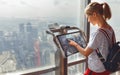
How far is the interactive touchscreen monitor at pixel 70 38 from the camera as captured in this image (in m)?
2.38

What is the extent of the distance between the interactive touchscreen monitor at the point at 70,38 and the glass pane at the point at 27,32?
436 millimetres

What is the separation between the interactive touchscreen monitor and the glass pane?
1.43 feet

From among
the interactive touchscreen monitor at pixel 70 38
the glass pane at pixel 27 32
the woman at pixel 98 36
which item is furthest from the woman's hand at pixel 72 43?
the glass pane at pixel 27 32

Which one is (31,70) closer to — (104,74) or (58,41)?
(58,41)

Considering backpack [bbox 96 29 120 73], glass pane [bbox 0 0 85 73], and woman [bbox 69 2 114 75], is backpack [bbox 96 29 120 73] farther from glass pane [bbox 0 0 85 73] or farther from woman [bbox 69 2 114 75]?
glass pane [bbox 0 0 85 73]

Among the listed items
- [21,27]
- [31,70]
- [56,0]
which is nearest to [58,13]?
[56,0]

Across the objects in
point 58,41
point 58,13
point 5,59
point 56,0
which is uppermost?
point 56,0

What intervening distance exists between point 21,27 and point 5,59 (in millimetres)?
432

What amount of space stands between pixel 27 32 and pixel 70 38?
22.2 inches

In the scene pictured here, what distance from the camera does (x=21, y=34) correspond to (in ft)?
8.52

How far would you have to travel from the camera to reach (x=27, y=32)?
8.67 feet

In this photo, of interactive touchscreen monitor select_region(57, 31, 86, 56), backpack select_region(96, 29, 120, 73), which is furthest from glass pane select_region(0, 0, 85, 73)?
backpack select_region(96, 29, 120, 73)

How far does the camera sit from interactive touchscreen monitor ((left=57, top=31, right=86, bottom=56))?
7.80 feet

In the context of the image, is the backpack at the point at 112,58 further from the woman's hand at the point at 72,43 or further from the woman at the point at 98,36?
the woman's hand at the point at 72,43
